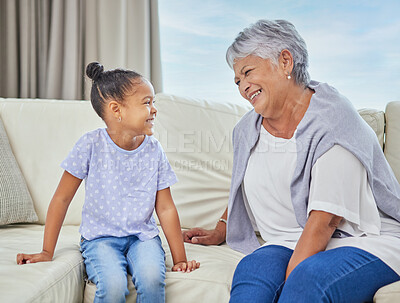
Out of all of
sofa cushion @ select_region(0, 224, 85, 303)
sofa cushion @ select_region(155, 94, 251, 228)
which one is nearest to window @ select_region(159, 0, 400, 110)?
sofa cushion @ select_region(155, 94, 251, 228)

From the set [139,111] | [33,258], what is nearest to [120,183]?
[139,111]

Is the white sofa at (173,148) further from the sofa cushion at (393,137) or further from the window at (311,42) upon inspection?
the window at (311,42)

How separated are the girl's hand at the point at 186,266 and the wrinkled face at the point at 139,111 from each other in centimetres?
44

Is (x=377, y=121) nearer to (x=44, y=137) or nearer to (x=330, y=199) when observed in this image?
(x=330, y=199)

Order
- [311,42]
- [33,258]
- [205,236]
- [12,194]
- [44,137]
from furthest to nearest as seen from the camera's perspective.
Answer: [311,42], [44,137], [12,194], [205,236], [33,258]

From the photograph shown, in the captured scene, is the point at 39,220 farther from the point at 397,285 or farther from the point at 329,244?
the point at 397,285

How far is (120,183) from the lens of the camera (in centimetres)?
147

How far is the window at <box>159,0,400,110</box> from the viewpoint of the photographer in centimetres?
250

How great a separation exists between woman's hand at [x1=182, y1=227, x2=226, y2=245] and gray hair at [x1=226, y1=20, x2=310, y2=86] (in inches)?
25.4

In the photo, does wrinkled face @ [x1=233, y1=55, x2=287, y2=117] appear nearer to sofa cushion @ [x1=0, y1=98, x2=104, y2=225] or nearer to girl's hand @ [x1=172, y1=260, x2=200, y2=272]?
girl's hand @ [x1=172, y1=260, x2=200, y2=272]

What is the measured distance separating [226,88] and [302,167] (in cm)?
151

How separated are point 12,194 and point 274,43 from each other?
1.18 metres

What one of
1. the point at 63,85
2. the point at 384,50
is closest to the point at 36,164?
the point at 63,85

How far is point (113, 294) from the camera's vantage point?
122 centimetres
